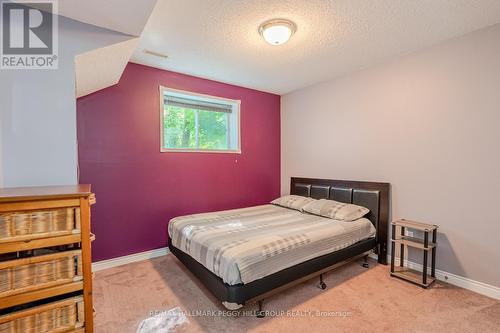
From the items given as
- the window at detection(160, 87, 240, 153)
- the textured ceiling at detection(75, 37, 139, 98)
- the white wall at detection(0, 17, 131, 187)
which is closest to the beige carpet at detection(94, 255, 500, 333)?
the white wall at detection(0, 17, 131, 187)

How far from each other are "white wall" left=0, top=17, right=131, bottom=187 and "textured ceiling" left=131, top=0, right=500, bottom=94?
81 cm

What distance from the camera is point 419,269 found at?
2.77 metres

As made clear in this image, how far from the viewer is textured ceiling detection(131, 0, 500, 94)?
6.42 ft

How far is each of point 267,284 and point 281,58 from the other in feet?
8.49

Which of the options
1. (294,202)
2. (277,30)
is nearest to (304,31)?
(277,30)

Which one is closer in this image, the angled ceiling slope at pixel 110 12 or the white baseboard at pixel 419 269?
the angled ceiling slope at pixel 110 12

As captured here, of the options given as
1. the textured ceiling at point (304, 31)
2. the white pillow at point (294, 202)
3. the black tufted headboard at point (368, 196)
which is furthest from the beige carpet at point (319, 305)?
the textured ceiling at point (304, 31)

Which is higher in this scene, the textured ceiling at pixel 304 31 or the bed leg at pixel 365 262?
the textured ceiling at pixel 304 31

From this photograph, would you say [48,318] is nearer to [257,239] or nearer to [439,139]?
[257,239]

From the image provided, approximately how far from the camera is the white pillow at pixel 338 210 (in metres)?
2.98

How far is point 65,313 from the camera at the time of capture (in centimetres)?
125

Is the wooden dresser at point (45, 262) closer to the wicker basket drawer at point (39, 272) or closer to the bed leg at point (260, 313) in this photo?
the wicker basket drawer at point (39, 272)

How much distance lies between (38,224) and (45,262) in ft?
0.67

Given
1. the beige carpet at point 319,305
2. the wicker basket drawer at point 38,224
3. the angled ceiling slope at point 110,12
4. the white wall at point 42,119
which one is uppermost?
the angled ceiling slope at point 110,12
